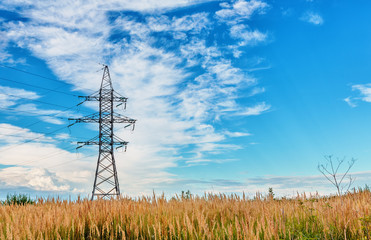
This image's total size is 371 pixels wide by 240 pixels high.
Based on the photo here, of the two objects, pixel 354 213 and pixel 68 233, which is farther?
pixel 354 213

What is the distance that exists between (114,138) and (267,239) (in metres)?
29.0

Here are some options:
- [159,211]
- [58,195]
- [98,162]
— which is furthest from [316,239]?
[98,162]

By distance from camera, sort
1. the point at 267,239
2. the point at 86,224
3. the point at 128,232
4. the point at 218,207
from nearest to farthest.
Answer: the point at 267,239 → the point at 128,232 → the point at 86,224 → the point at 218,207

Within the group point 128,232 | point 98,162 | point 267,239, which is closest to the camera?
point 267,239

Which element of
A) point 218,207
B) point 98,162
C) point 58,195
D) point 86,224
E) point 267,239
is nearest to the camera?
point 267,239

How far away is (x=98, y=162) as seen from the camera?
1211 inches

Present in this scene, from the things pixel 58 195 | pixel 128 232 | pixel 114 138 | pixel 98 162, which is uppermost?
pixel 114 138

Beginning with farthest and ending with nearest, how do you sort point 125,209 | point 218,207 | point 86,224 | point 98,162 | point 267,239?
point 98,162, point 218,207, point 125,209, point 86,224, point 267,239

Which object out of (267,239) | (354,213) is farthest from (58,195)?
(354,213)

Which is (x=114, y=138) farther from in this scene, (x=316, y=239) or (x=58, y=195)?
(x=316, y=239)

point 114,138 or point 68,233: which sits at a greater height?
Answer: point 114,138

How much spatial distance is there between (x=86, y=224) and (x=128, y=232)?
1340 mm

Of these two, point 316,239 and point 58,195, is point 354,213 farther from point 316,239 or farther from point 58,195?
point 58,195

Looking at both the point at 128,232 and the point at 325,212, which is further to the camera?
the point at 325,212
